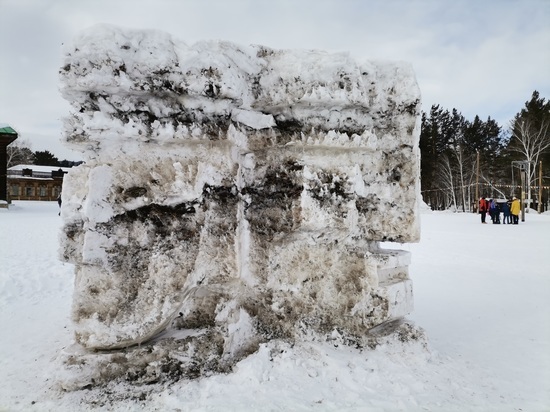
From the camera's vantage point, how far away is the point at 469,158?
39625mm

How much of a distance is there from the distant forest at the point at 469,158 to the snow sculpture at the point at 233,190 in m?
33.5

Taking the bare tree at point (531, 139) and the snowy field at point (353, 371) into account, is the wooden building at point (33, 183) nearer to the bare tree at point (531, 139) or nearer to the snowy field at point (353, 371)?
the bare tree at point (531, 139)

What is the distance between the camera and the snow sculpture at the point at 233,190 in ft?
8.21

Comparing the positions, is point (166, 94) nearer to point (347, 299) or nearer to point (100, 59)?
point (100, 59)

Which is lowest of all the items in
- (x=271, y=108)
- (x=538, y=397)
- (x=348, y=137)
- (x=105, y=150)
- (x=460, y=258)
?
(x=538, y=397)

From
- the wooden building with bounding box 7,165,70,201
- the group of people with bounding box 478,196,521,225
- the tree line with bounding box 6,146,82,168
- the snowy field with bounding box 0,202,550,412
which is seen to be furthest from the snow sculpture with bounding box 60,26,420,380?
the tree line with bounding box 6,146,82,168

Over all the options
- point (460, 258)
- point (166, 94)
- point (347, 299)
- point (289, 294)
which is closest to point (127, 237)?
point (166, 94)

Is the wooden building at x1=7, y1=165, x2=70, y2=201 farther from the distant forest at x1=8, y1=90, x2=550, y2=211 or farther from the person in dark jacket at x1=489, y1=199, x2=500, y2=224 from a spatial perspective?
the person in dark jacket at x1=489, y1=199, x2=500, y2=224

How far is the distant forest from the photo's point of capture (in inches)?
1346

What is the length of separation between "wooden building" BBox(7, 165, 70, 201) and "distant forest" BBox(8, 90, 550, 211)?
3.06 metres

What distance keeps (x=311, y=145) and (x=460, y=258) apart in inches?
259

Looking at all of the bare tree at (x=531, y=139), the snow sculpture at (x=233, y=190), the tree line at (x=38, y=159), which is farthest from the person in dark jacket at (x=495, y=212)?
the tree line at (x=38, y=159)

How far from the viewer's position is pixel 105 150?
8.66 ft

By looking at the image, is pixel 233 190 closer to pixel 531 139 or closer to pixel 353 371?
pixel 353 371
